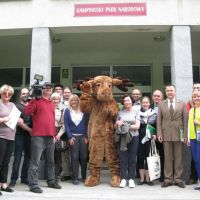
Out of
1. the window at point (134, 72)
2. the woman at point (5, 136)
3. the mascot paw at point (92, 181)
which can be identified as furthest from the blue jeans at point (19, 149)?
the window at point (134, 72)

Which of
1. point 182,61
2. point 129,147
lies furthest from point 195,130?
point 182,61

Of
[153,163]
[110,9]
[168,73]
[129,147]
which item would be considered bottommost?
[153,163]

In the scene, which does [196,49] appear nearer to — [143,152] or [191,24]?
[191,24]

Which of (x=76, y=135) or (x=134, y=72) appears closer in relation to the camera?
(x=76, y=135)

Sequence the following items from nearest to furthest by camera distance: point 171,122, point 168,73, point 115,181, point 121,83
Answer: point 115,181 → point 171,122 → point 121,83 → point 168,73

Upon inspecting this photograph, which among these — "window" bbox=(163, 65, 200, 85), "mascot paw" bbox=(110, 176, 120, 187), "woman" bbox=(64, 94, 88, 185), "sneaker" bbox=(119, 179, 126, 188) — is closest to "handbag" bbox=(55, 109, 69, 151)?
"woman" bbox=(64, 94, 88, 185)

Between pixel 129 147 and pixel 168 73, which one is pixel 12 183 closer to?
pixel 129 147

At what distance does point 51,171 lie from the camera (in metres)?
5.61

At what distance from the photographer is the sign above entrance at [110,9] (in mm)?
7457

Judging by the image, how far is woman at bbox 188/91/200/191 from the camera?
5.63 meters

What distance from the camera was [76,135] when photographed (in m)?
6.14

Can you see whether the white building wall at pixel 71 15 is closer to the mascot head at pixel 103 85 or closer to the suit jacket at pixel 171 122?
the mascot head at pixel 103 85

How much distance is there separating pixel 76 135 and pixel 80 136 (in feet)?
0.26

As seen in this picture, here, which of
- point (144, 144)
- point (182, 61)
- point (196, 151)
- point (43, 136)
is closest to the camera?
point (43, 136)
